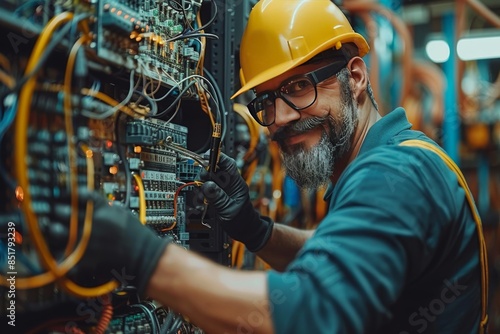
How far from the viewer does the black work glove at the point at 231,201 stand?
179cm

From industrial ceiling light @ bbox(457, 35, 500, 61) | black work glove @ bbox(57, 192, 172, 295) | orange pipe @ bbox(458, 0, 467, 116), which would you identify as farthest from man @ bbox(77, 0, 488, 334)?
industrial ceiling light @ bbox(457, 35, 500, 61)

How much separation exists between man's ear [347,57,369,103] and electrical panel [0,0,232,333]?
48 centimetres

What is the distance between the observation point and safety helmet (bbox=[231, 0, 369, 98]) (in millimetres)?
1622

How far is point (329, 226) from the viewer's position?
116 centimetres

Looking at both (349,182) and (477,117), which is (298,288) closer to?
(349,182)

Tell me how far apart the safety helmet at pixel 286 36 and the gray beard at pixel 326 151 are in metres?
0.20

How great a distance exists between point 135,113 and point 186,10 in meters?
0.48

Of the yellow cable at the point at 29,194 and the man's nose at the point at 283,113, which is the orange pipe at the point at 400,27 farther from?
the yellow cable at the point at 29,194

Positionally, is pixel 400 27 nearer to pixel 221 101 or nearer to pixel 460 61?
pixel 460 61

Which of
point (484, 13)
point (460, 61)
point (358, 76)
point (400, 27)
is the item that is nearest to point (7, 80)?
point (358, 76)

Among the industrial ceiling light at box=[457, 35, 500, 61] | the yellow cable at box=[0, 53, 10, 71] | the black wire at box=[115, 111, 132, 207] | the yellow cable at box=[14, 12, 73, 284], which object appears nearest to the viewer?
the yellow cable at box=[14, 12, 73, 284]

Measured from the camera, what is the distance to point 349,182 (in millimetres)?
1275

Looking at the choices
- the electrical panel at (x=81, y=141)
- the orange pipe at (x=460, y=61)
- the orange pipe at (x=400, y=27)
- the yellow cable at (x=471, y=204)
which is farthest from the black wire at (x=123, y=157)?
the orange pipe at (x=460, y=61)

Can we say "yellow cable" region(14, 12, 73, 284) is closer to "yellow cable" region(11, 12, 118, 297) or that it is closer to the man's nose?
"yellow cable" region(11, 12, 118, 297)
